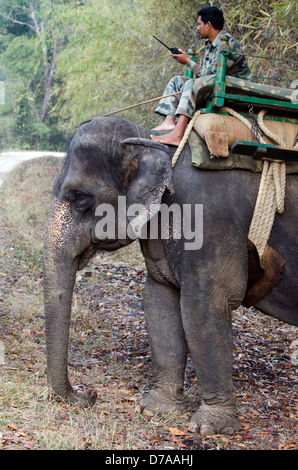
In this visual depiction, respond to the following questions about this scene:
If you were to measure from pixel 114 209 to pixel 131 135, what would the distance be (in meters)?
0.44

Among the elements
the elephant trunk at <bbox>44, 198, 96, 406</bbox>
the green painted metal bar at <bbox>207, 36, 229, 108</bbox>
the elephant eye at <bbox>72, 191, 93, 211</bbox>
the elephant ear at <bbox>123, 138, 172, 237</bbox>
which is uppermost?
the green painted metal bar at <bbox>207, 36, 229, 108</bbox>

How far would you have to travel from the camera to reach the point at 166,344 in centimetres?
395

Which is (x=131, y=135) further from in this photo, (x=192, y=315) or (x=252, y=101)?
(x=192, y=315)

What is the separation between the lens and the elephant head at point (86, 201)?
3.41m

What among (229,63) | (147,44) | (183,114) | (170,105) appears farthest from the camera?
(147,44)

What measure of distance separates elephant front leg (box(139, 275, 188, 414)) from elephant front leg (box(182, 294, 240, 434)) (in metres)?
0.38

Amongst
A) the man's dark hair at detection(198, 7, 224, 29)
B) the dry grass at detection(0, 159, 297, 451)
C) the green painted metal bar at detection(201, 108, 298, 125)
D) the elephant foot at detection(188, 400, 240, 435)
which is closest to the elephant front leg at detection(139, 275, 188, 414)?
the dry grass at detection(0, 159, 297, 451)

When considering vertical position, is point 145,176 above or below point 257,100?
below

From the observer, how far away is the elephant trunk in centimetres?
341

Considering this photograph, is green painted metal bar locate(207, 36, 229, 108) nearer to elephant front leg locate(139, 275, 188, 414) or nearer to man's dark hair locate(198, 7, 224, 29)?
man's dark hair locate(198, 7, 224, 29)

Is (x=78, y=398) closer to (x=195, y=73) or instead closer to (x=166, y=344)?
(x=166, y=344)

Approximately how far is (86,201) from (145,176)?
36 cm

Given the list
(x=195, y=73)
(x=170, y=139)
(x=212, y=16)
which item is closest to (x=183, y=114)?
(x=170, y=139)

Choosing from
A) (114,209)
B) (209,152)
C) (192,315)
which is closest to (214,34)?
(209,152)
